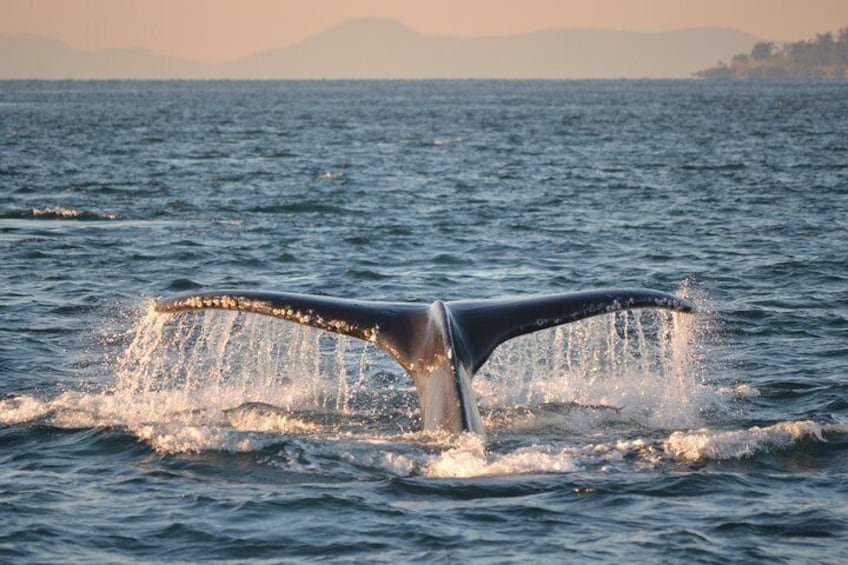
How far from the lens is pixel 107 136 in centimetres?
5756

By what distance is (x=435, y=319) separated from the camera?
9.23 m

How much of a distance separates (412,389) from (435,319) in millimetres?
2986

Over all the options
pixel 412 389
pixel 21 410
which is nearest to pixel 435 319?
pixel 412 389

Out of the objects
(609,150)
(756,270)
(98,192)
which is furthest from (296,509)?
(609,150)

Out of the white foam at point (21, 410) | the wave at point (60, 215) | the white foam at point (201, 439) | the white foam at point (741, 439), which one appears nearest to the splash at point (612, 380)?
the white foam at point (741, 439)

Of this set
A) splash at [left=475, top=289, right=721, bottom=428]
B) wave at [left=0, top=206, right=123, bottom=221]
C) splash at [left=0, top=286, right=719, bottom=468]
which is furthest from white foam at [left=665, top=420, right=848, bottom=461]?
wave at [left=0, top=206, right=123, bottom=221]

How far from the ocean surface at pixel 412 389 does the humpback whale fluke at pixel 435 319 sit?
0.43 metres

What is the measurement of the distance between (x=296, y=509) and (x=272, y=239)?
48.3 feet

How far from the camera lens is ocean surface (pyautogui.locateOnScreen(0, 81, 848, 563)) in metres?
8.27

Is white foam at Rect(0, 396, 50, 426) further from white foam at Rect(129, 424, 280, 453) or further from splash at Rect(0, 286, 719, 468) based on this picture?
white foam at Rect(129, 424, 280, 453)

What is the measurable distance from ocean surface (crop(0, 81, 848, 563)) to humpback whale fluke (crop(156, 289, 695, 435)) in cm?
43

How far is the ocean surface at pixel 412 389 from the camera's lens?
827 cm

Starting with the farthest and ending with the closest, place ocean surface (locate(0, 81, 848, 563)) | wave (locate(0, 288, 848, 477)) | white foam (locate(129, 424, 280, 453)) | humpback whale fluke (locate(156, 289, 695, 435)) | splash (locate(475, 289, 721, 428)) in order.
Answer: splash (locate(475, 289, 721, 428)) < white foam (locate(129, 424, 280, 453)) < wave (locate(0, 288, 848, 477)) < humpback whale fluke (locate(156, 289, 695, 435)) < ocean surface (locate(0, 81, 848, 563))

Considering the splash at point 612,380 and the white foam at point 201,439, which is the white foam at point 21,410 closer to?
the white foam at point 201,439
